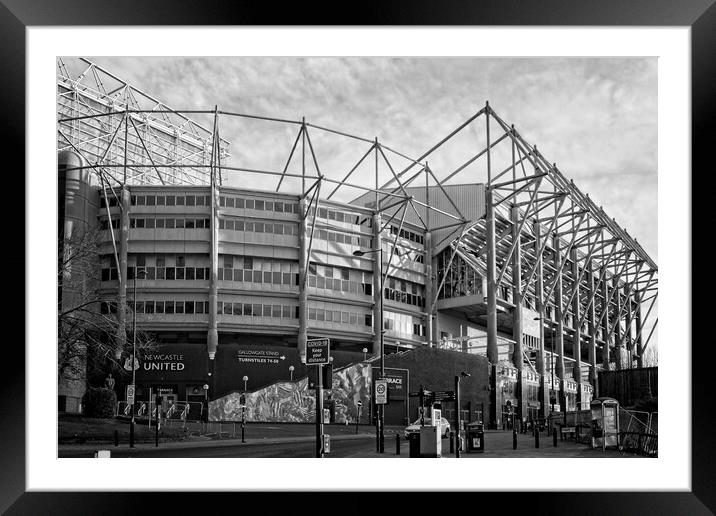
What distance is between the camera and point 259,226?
80.0m

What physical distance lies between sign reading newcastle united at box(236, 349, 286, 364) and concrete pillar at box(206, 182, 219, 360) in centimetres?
240

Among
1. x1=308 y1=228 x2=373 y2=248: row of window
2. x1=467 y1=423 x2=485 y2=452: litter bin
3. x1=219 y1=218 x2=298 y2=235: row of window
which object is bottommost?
x1=467 y1=423 x2=485 y2=452: litter bin

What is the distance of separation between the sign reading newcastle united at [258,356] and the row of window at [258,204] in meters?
13.2

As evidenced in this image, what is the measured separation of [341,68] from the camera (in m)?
75.1

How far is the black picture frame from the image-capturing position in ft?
50.5

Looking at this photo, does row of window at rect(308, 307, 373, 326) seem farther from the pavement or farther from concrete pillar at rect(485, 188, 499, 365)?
the pavement

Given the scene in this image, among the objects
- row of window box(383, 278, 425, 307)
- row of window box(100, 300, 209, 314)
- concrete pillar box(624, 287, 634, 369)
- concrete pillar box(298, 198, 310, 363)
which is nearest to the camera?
row of window box(100, 300, 209, 314)

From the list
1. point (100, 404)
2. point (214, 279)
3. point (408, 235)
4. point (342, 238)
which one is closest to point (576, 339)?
point (408, 235)


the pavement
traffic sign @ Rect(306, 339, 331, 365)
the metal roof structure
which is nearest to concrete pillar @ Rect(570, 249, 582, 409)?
the metal roof structure
